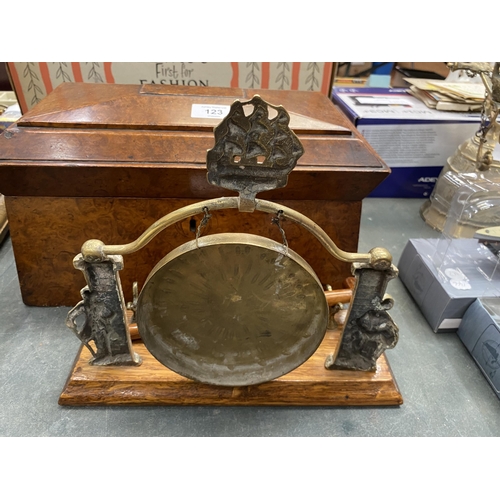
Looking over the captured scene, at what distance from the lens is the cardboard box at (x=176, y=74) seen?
1773 millimetres

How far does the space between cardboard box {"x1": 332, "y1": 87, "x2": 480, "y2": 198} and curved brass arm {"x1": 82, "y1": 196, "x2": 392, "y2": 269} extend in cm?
112

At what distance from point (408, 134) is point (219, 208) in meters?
1.40

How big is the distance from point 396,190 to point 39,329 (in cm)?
165

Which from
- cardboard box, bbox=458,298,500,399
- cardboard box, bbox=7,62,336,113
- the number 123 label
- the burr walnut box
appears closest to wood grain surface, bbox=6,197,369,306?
the burr walnut box

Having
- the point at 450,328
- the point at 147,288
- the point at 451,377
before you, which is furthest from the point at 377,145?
the point at 147,288

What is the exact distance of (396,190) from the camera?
→ 2107 mm

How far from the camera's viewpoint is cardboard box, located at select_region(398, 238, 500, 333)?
130 cm

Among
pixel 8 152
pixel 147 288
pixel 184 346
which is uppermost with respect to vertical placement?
pixel 8 152

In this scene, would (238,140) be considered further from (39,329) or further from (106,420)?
(39,329)

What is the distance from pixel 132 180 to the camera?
1156 mm

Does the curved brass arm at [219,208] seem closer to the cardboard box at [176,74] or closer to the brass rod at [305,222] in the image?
the brass rod at [305,222]

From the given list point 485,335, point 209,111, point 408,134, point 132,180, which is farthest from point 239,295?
point 408,134

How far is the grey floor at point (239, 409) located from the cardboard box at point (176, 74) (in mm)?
958

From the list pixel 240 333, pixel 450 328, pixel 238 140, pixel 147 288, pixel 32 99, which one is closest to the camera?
pixel 238 140
